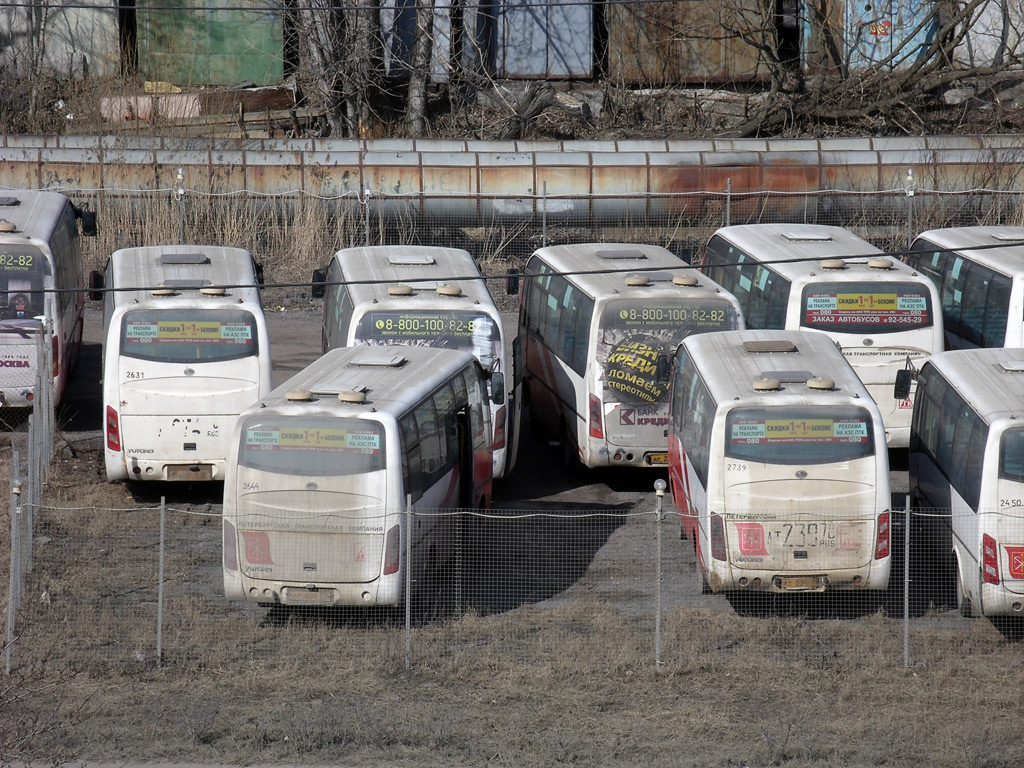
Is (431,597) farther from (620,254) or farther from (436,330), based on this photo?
(620,254)

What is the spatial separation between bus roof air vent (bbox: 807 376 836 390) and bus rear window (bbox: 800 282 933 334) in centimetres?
449

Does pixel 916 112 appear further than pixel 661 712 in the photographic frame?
Yes

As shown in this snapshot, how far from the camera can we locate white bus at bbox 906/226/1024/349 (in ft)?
56.7

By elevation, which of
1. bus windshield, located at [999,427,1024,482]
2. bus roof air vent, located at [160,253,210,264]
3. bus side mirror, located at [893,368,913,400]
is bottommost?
bus side mirror, located at [893,368,913,400]

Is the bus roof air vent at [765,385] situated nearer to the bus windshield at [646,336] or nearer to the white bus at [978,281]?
the bus windshield at [646,336]

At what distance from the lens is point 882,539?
462 inches

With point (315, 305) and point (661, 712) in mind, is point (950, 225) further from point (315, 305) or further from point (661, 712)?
point (661, 712)

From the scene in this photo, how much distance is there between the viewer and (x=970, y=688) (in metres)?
10.6

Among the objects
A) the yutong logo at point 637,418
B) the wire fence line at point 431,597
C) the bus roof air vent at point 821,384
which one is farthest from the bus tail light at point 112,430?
the bus roof air vent at point 821,384

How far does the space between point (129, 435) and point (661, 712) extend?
738 centimetres

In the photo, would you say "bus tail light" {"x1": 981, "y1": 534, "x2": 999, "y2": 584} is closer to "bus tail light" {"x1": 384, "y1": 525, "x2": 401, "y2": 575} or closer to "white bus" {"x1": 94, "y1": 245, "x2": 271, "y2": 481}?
"bus tail light" {"x1": 384, "y1": 525, "x2": 401, "y2": 575}

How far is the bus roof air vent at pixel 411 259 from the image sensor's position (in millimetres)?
17438

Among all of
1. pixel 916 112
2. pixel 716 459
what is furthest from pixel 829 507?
pixel 916 112

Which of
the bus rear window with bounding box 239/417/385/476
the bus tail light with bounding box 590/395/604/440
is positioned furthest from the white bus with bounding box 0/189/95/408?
the bus tail light with bounding box 590/395/604/440
